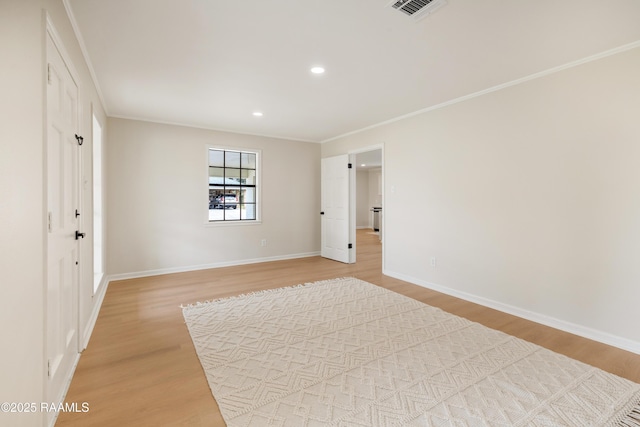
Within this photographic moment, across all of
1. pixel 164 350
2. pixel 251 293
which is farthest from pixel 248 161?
pixel 164 350

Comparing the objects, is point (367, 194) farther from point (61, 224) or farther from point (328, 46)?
point (61, 224)

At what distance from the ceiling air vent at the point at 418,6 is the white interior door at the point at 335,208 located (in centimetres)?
364

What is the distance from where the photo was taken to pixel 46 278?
1.48 meters

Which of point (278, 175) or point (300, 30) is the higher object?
point (300, 30)

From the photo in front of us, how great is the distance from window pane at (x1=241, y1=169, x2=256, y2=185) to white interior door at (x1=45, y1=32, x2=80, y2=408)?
3484mm

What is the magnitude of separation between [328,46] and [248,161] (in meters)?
3.72

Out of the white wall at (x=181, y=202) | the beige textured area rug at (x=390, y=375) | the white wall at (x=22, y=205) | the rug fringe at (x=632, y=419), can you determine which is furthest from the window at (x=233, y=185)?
the rug fringe at (x=632, y=419)

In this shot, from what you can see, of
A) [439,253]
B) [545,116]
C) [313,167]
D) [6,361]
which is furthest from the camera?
[313,167]

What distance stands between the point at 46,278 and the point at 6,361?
1.81 ft

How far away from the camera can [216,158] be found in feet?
17.9

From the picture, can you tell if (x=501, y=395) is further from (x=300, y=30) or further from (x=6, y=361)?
(x=300, y=30)

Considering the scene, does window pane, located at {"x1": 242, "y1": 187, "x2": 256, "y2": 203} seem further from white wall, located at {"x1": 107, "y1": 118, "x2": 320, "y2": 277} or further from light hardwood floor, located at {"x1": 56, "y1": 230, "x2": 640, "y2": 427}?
light hardwood floor, located at {"x1": 56, "y1": 230, "x2": 640, "y2": 427}

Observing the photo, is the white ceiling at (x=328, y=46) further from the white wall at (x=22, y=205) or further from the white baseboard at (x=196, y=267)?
the white baseboard at (x=196, y=267)

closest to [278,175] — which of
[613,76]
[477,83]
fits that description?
[477,83]
